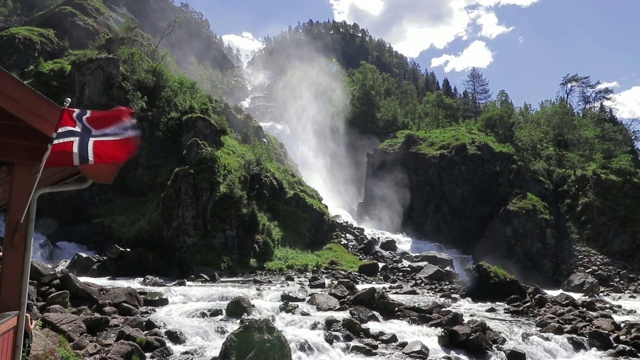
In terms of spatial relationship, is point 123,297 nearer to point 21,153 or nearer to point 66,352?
point 66,352

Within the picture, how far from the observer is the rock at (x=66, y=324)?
56.7 feet

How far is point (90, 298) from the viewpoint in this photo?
22.5 m

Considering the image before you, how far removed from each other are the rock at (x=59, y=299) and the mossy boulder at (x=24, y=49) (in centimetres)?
6438

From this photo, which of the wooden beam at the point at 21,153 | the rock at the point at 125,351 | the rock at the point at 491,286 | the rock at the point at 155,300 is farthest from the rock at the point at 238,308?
the rock at the point at 491,286

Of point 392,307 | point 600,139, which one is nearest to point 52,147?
point 392,307

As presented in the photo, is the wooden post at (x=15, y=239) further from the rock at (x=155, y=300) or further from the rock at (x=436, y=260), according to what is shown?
the rock at (x=436, y=260)

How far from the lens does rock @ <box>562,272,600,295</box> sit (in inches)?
1759

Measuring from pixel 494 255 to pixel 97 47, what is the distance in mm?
65116

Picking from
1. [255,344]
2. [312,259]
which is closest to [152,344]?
[255,344]

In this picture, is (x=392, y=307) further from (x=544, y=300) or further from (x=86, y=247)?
(x=86, y=247)

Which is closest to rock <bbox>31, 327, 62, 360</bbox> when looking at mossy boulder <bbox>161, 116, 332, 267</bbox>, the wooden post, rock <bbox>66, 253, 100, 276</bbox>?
the wooden post

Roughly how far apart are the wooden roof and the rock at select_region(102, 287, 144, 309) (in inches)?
701

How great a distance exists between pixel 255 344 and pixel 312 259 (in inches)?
1384

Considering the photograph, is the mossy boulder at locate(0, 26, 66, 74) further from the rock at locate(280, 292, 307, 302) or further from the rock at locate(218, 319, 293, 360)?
the rock at locate(218, 319, 293, 360)
